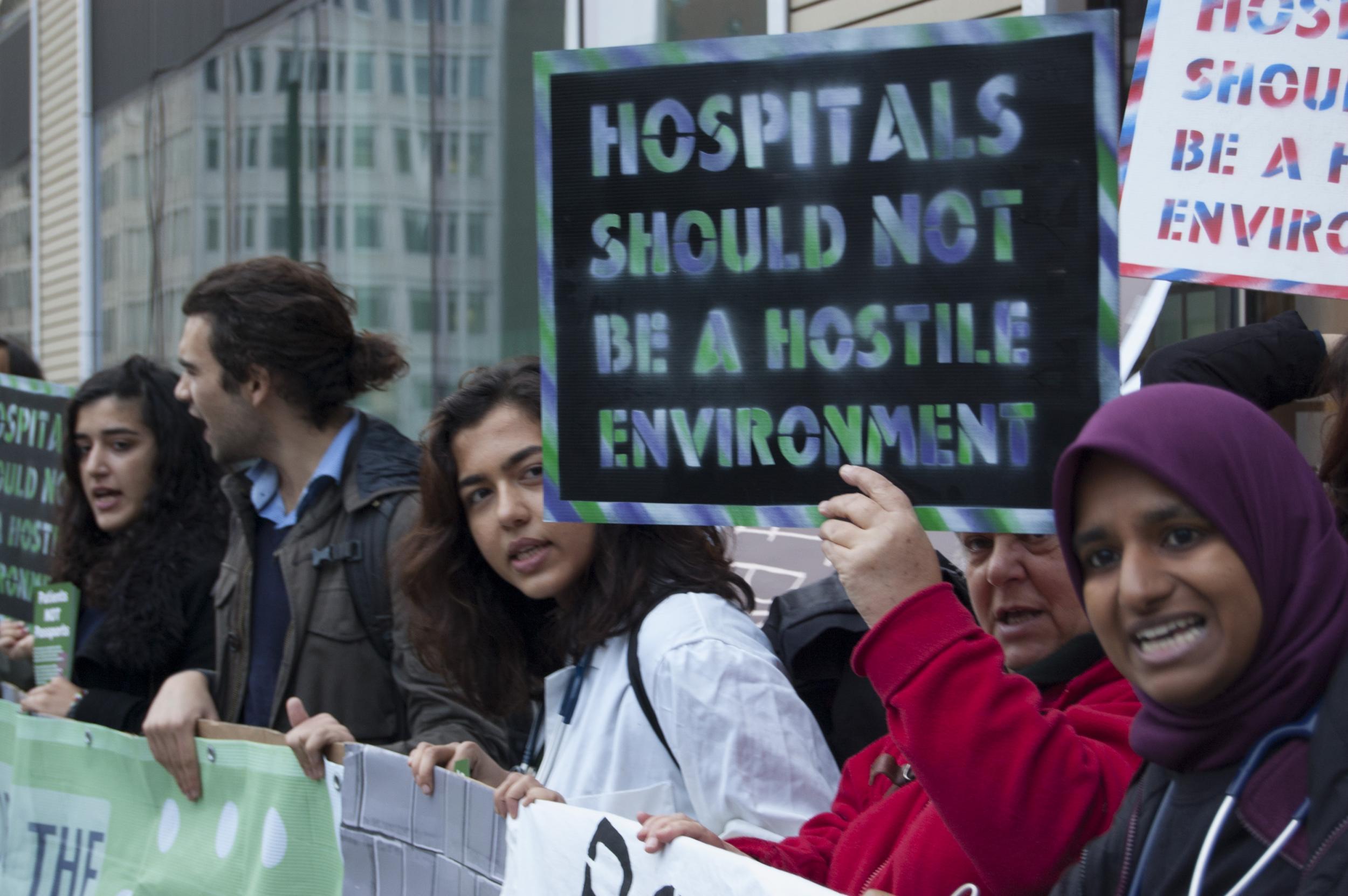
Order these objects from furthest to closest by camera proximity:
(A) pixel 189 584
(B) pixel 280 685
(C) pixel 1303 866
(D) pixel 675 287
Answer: (A) pixel 189 584 → (B) pixel 280 685 → (D) pixel 675 287 → (C) pixel 1303 866

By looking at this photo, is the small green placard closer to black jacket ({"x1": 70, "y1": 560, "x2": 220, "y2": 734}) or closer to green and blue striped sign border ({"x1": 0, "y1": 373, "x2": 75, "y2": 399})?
black jacket ({"x1": 70, "y1": 560, "x2": 220, "y2": 734})

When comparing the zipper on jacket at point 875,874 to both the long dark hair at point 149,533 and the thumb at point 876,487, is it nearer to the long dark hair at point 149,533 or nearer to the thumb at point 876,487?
the thumb at point 876,487

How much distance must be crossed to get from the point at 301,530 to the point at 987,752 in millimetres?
2337

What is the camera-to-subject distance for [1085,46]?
2123mm

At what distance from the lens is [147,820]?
380 centimetres

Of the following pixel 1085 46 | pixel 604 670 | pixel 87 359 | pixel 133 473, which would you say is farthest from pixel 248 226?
pixel 1085 46

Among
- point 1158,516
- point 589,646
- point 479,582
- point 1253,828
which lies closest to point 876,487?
point 1158,516

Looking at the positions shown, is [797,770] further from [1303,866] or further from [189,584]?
[189,584]

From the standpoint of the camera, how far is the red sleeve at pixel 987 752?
192 cm

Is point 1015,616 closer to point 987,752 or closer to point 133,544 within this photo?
point 987,752

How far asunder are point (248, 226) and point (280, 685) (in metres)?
6.61

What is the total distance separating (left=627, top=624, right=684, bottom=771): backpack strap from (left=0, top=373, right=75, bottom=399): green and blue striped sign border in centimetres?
273

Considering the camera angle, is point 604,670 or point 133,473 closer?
point 604,670

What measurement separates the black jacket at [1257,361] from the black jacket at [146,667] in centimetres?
267
